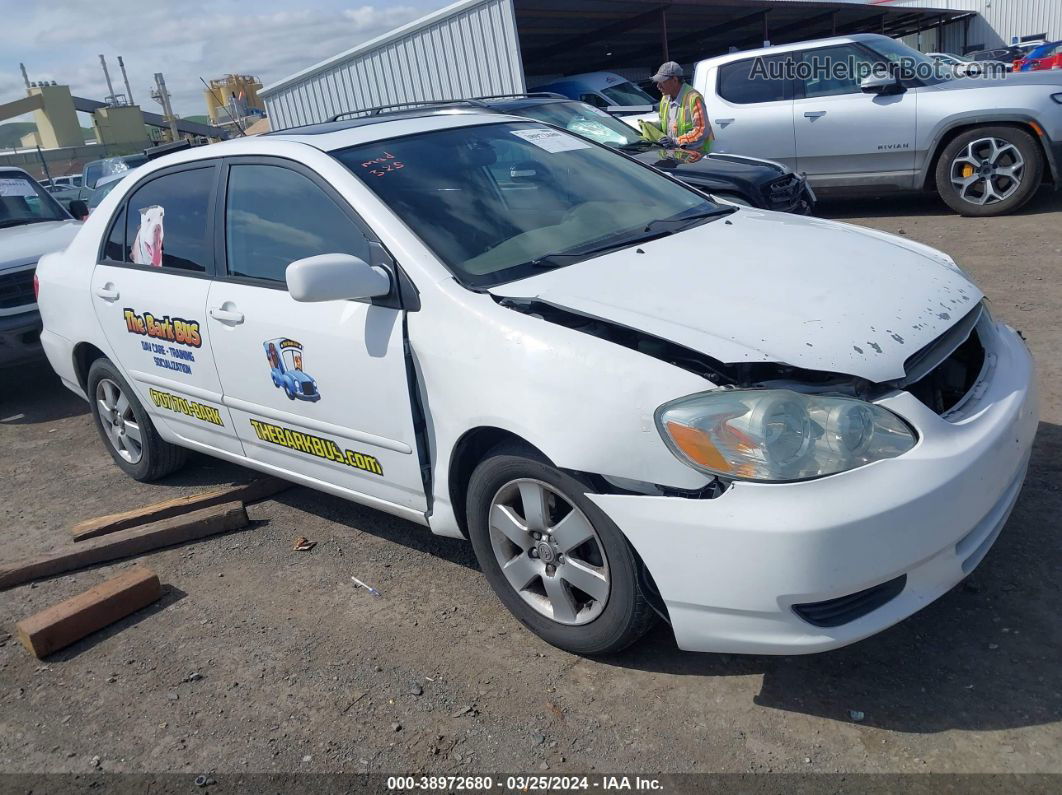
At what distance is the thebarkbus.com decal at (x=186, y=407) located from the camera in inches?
161

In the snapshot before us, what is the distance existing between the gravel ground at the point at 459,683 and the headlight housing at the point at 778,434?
76cm

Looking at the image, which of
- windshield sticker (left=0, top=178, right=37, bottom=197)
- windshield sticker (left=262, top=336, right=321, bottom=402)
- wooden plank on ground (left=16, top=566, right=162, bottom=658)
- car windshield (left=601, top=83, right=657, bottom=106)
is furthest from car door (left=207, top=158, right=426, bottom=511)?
car windshield (left=601, top=83, right=657, bottom=106)

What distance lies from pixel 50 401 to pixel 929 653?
6.63 m

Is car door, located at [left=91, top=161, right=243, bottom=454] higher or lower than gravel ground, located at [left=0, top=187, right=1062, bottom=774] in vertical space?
higher

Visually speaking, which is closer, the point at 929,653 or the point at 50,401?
the point at 929,653

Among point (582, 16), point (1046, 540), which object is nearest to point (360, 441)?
point (1046, 540)

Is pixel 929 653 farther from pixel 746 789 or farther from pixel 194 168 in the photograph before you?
pixel 194 168

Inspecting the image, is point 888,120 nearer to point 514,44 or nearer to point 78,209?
point 514,44

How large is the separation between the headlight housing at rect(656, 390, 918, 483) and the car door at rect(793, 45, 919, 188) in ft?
24.3

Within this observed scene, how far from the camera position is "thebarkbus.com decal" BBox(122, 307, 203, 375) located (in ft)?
13.1

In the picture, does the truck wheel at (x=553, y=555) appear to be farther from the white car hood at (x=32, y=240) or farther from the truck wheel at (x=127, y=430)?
the white car hood at (x=32, y=240)

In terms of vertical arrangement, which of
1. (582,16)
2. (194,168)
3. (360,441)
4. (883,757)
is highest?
(582,16)

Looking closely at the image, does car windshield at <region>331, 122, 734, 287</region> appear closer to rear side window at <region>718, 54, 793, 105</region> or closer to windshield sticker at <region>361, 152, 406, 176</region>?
windshield sticker at <region>361, 152, 406, 176</region>

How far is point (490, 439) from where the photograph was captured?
299cm
